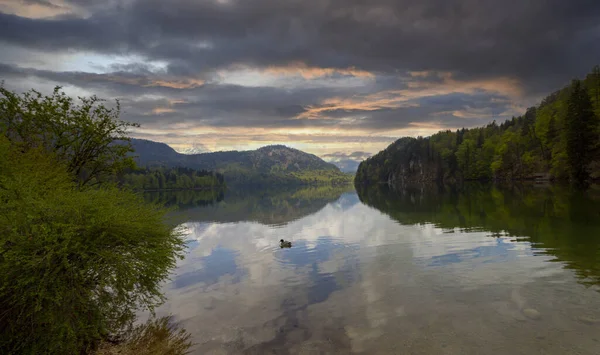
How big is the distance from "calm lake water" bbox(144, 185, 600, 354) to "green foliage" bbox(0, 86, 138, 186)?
48.5ft

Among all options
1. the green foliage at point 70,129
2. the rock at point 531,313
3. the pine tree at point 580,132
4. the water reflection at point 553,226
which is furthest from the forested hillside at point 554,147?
the green foliage at point 70,129

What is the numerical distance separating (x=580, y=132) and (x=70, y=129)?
112 metres

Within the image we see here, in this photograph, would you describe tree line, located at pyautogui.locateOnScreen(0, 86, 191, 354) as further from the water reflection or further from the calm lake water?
the water reflection

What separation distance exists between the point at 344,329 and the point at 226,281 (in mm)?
14064

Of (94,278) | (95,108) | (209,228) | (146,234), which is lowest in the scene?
(209,228)

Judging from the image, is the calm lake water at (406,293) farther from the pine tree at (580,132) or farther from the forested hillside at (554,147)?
the forested hillside at (554,147)

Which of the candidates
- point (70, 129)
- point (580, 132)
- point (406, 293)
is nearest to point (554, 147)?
point (580, 132)

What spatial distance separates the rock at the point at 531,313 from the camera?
55.4ft

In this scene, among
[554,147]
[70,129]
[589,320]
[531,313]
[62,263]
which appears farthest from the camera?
[554,147]

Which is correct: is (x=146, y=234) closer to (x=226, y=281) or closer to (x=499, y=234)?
(x=226, y=281)

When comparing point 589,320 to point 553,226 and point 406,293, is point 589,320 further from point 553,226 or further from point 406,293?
point 553,226

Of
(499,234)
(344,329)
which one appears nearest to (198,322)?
(344,329)

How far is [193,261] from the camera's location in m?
37.2

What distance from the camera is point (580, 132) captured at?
290 ft
